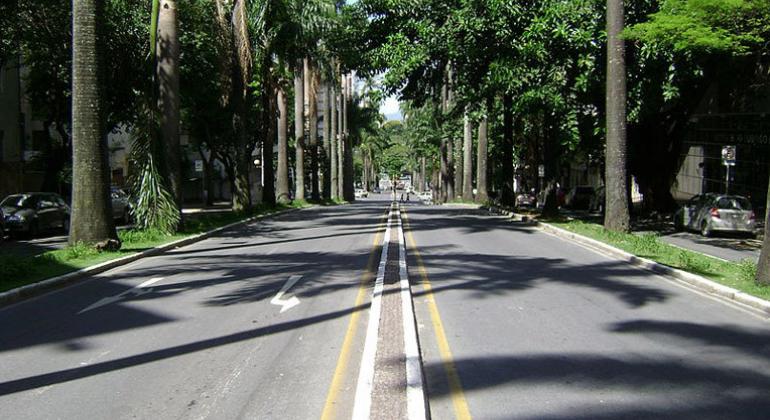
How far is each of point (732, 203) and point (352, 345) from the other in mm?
19435

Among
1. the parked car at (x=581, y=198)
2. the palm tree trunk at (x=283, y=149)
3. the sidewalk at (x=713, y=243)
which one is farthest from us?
the parked car at (x=581, y=198)

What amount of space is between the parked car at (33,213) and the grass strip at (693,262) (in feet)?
58.2

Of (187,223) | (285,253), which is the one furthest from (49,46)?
(285,253)

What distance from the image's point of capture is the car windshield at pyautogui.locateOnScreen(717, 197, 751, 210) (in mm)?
22487

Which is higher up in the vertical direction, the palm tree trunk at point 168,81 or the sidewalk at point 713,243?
the palm tree trunk at point 168,81

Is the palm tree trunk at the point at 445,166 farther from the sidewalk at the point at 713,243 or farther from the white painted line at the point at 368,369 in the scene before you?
the white painted line at the point at 368,369

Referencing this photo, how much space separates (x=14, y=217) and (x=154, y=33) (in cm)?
783

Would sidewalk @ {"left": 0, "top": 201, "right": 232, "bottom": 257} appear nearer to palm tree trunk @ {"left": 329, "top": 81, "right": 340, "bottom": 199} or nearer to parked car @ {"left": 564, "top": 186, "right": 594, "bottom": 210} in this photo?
palm tree trunk @ {"left": 329, "top": 81, "right": 340, "bottom": 199}

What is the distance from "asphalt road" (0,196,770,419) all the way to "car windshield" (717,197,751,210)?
36.6 ft

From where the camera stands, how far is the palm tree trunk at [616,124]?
64.1 ft

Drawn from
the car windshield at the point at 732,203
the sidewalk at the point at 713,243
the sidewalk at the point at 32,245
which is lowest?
the sidewalk at the point at 713,243

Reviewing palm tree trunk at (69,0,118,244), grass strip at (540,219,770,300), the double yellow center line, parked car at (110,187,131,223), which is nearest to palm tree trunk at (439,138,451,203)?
parked car at (110,187,131,223)

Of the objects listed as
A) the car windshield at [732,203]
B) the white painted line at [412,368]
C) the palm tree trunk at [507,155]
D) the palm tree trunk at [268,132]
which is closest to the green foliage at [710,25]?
the car windshield at [732,203]

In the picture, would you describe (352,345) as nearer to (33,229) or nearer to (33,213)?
(33,229)
